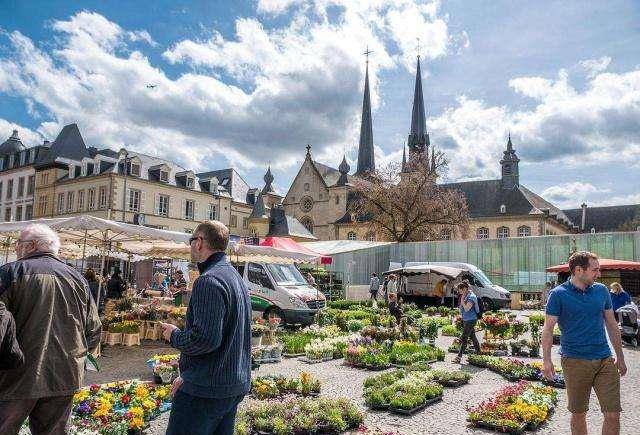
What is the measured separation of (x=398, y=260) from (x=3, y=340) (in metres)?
34.8

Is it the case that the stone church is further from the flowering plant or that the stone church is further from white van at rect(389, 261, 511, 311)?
the flowering plant

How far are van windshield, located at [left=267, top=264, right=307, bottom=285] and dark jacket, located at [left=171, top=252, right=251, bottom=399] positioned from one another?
45.5 ft

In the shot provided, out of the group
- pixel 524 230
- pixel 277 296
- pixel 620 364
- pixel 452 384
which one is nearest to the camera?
pixel 620 364

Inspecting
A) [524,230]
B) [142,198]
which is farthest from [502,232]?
[142,198]

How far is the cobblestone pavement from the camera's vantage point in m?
6.71

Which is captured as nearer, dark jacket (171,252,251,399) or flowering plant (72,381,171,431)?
dark jacket (171,252,251,399)

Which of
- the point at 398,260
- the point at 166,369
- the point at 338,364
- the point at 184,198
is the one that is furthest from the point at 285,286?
the point at 184,198

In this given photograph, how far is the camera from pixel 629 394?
8820 millimetres

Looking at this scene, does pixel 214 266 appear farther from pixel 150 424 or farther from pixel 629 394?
pixel 629 394

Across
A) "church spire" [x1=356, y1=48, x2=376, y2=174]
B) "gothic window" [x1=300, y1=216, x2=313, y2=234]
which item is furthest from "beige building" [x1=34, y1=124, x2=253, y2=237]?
"church spire" [x1=356, y1=48, x2=376, y2=174]

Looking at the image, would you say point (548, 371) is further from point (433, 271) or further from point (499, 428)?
point (433, 271)

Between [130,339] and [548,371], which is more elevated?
[548,371]

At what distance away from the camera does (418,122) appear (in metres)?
77.7

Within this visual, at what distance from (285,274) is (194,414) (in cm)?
1480
